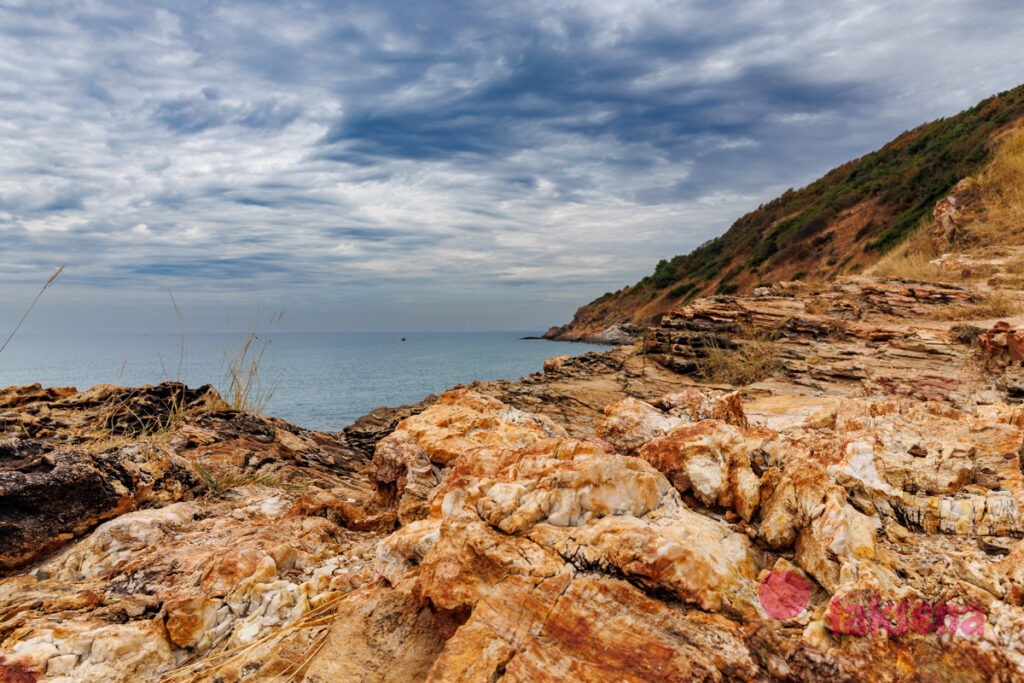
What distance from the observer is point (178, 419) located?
19.8ft

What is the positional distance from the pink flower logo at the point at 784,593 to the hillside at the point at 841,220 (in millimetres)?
30683

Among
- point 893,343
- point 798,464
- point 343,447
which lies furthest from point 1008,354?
point 343,447

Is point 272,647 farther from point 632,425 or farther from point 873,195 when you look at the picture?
point 873,195

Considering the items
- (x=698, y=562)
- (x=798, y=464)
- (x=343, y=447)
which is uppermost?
(x=798, y=464)

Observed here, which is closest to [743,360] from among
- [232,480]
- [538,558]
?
[232,480]

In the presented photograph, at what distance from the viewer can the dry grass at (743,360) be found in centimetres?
1294

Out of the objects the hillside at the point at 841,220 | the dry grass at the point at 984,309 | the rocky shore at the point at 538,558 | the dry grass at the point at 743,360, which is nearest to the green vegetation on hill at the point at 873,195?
the hillside at the point at 841,220

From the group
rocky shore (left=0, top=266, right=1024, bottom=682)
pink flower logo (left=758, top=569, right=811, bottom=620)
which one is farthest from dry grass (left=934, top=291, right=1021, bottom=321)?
pink flower logo (left=758, top=569, right=811, bottom=620)

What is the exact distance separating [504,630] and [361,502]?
8.90 feet

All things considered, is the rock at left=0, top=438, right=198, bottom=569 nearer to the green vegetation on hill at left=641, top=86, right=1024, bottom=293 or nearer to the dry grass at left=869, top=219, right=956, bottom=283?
the dry grass at left=869, top=219, right=956, bottom=283

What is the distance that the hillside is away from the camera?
34250 millimetres

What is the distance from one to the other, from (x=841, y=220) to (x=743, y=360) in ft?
136

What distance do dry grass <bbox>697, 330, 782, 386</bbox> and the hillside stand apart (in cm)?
1745

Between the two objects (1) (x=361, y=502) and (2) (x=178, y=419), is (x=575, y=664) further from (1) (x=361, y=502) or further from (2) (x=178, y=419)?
(2) (x=178, y=419)
